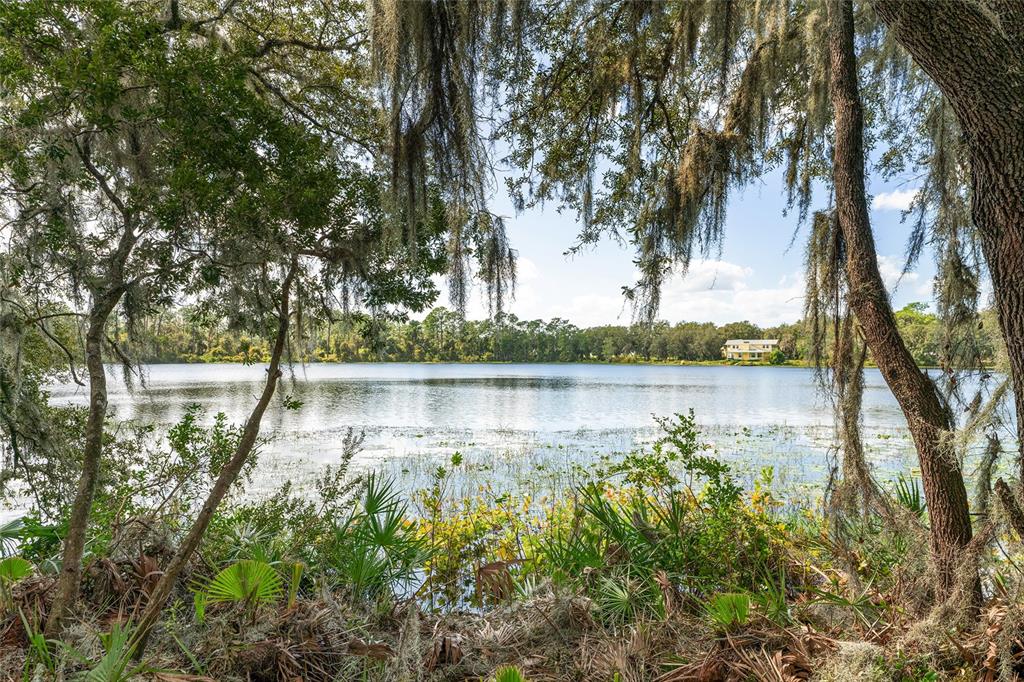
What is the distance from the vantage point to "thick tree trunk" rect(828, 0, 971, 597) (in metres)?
2.25

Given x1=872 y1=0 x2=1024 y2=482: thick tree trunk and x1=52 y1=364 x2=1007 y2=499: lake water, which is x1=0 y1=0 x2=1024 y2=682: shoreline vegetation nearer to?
x1=872 y1=0 x2=1024 y2=482: thick tree trunk

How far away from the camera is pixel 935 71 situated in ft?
5.75

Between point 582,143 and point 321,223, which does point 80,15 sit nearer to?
point 321,223

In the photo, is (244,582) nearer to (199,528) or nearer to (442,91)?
(199,528)

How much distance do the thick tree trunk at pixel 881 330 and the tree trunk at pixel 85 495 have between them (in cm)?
339

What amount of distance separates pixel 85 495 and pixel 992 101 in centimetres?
355

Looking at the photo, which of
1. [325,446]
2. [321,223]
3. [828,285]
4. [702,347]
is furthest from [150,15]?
[702,347]

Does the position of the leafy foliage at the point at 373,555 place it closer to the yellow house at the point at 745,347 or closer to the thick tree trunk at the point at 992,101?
the thick tree trunk at the point at 992,101

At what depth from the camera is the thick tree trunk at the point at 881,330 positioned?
7.37 feet

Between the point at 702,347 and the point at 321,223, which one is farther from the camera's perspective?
the point at 702,347

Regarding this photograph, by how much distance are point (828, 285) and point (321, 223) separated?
272 centimetres

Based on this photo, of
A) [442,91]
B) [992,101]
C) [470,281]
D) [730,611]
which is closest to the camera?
[992,101]

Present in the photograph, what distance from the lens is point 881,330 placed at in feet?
8.04

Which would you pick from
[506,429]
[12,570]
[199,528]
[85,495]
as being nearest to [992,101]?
[199,528]
